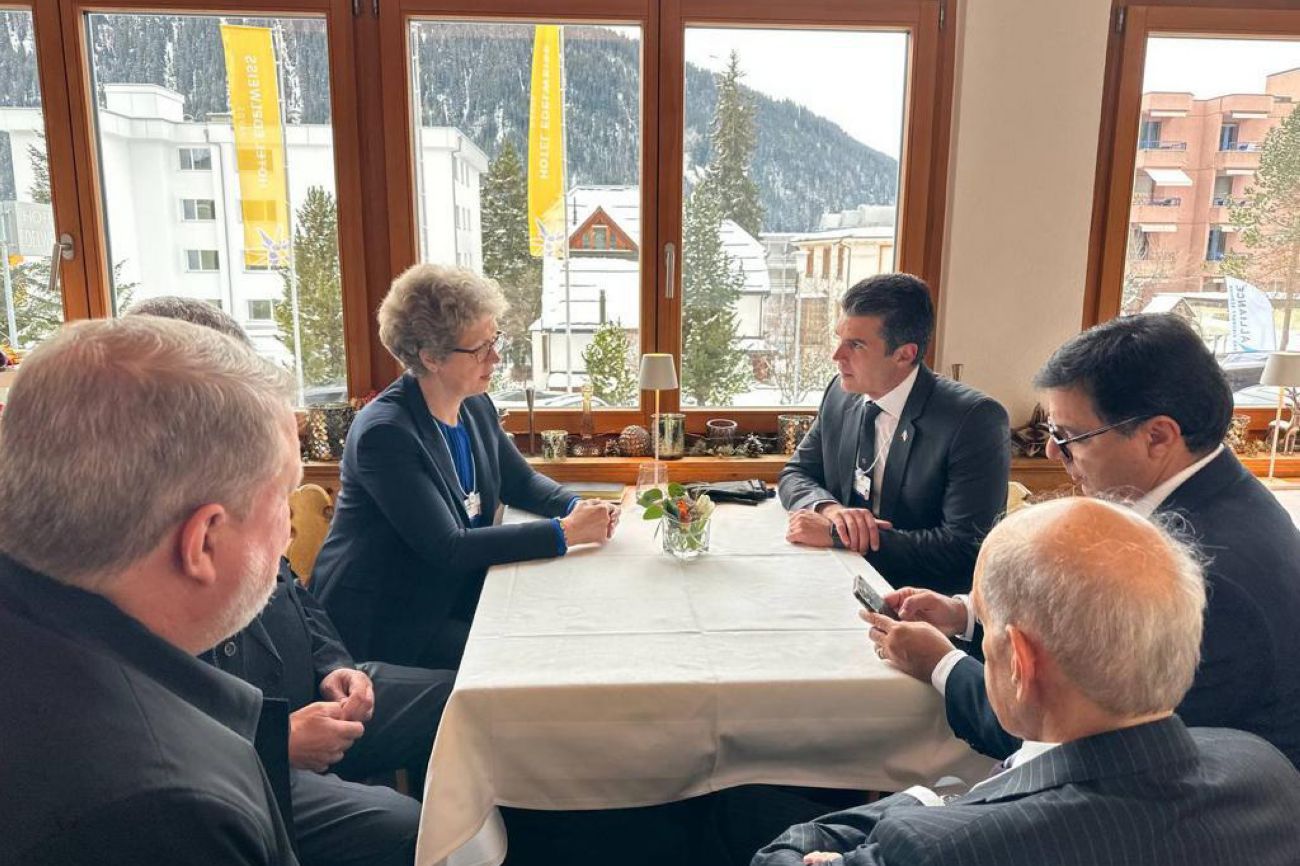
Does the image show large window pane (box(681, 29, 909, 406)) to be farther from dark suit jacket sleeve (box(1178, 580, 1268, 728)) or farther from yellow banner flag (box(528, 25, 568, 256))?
dark suit jacket sleeve (box(1178, 580, 1268, 728))

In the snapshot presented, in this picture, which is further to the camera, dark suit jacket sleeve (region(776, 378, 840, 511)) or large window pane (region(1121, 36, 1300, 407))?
large window pane (region(1121, 36, 1300, 407))

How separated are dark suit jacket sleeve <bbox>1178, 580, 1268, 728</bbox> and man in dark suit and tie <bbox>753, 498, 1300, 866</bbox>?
0.16 m

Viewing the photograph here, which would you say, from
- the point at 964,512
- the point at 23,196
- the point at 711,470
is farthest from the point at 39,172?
the point at 964,512

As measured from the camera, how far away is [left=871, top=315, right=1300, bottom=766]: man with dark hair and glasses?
3.66 feet

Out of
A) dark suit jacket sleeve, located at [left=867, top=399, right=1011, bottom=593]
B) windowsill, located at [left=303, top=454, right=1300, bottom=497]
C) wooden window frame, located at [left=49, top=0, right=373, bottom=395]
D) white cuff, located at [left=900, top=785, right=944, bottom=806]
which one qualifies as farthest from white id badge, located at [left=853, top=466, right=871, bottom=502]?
wooden window frame, located at [left=49, top=0, right=373, bottom=395]

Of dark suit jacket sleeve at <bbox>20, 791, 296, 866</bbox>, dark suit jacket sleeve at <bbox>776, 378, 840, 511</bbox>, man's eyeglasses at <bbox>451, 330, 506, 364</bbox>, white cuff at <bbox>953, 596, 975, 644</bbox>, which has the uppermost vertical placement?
man's eyeglasses at <bbox>451, 330, 506, 364</bbox>

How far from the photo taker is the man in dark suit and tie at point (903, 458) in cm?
204

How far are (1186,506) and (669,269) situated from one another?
222cm

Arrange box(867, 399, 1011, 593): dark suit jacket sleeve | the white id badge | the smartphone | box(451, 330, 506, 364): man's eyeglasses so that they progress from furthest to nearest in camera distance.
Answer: the white id badge → box(451, 330, 506, 364): man's eyeglasses → box(867, 399, 1011, 593): dark suit jacket sleeve → the smartphone

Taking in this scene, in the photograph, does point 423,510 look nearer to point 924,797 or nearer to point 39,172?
point 924,797

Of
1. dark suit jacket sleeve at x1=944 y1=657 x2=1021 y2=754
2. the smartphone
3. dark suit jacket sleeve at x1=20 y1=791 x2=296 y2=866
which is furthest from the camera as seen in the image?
the smartphone

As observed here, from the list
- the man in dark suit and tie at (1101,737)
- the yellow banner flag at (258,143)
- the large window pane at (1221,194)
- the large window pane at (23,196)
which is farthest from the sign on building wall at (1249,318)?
the large window pane at (23,196)

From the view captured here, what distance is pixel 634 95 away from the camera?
316cm

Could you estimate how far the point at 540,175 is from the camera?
3.21 m
